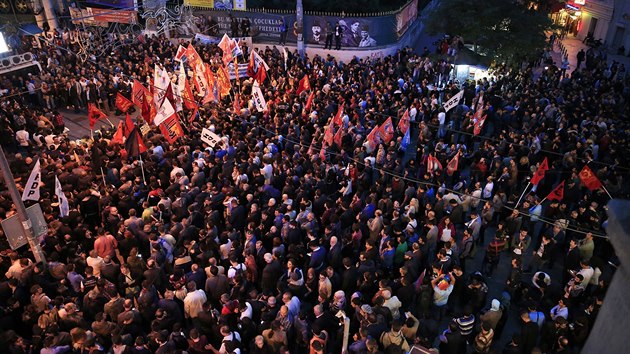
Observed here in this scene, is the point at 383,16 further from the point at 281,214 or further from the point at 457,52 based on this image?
the point at 281,214

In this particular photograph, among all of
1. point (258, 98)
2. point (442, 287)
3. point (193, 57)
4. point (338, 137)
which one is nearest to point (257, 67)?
point (193, 57)

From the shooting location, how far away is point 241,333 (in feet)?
25.5

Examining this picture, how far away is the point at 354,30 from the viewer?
87.9 feet

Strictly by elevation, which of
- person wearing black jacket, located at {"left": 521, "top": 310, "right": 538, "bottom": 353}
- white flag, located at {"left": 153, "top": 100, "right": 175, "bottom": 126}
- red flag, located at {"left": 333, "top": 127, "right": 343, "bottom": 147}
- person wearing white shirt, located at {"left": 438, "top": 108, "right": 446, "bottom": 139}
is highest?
white flag, located at {"left": 153, "top": 100, "right": 175, "bottom": 126}

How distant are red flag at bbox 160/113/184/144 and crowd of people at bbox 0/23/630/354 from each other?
434 mm

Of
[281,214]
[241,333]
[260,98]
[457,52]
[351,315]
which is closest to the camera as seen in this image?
[241,333]

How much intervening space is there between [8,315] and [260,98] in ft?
29.6

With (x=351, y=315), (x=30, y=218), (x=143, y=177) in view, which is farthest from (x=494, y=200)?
(x=30, y=218)

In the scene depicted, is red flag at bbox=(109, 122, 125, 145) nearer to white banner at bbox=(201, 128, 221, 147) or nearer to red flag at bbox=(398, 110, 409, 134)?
white banner at bbox=(201, 128, 221, 147)

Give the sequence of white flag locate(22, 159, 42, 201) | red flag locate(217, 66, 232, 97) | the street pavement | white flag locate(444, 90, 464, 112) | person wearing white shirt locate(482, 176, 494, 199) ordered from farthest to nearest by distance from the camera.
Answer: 1. the street pavement
2. red flag locate(217, 66, 232, 97)
3. white flag locate(444, 90, 464, 112)
4. person wearing white shirt locate(482, 176, 494, 199)
5. white flag locate(22, 159, 42, 201)

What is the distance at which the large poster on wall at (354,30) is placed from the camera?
26.7 m

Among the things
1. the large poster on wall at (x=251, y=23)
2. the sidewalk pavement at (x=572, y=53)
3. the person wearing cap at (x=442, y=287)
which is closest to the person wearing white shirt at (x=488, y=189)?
the person wearing cap at (x=442, y=287)

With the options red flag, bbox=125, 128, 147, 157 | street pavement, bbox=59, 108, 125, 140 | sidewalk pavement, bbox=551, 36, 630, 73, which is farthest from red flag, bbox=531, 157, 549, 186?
sidewalk pavement, bbox=551, 36, 630, 73

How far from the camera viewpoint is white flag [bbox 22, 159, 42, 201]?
34.9 feet
